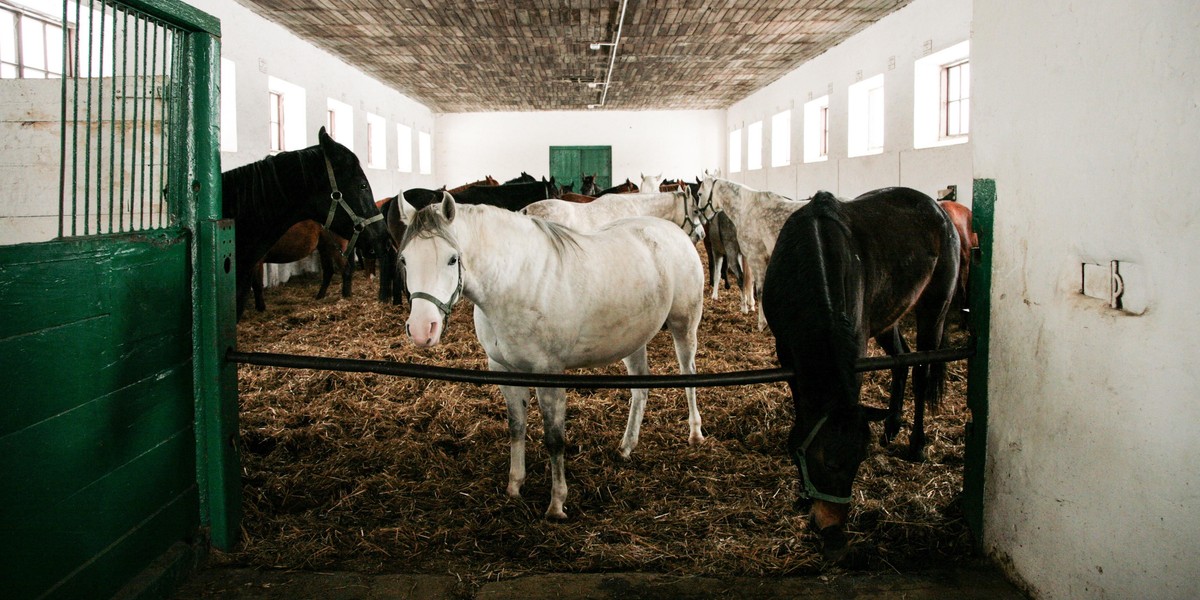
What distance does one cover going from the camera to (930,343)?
13.4ft

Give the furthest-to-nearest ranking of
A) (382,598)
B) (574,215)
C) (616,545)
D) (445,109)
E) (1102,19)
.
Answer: (445,109), (574,215), (616,545), (382,598), (1102,19)

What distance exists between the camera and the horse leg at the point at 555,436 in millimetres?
3061

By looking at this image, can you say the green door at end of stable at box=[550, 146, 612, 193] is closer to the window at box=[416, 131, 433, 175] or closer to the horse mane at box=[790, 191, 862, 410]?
the window at box=[416, 131, 433, 175]

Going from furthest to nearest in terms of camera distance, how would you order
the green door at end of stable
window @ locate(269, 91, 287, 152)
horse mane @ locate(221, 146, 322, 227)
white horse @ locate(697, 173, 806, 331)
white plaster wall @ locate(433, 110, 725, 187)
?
the green door at end of stable → white plaster wall @ locate(433, 110, 725, 187) → window @ locate(269, 91, 287, 152) → white horse @ locate(697, 173, 806, 331) → horse mane @ locate(221, 146, 322, 227)

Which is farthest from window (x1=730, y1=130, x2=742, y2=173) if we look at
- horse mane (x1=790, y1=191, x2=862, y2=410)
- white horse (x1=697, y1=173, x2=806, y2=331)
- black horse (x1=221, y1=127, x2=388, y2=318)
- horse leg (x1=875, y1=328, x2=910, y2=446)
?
horse mane (x1=790, y1=191, x2=862, y2=410)

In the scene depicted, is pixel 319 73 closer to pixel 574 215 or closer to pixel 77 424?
pixel 574 215

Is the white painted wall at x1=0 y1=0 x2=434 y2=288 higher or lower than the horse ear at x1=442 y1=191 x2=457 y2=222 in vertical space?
higher

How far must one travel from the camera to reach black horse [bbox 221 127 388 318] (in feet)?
16.8

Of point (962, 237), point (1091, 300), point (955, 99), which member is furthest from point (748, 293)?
point (1091, 300)

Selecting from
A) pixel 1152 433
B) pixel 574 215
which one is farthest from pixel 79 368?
pixel 574 215

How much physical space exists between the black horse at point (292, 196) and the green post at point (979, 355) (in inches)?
Answer: 175

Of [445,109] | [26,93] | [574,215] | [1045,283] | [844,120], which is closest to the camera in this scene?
[1045,283]

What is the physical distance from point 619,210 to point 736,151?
1602cm

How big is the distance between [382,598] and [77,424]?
1103 millimetres
